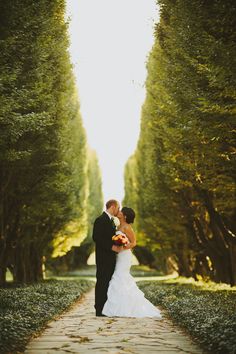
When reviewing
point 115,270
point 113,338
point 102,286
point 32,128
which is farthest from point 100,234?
point 113,338

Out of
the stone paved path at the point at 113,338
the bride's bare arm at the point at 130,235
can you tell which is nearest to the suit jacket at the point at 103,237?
the bride's bare arm at the point at 130,235

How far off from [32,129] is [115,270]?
12.0 feet

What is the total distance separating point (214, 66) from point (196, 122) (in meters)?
2.82

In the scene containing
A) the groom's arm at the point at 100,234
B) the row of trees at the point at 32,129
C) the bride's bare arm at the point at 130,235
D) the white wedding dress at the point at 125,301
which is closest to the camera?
the white wedding dress at the point at 125,301

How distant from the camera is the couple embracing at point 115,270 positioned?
1113 cm

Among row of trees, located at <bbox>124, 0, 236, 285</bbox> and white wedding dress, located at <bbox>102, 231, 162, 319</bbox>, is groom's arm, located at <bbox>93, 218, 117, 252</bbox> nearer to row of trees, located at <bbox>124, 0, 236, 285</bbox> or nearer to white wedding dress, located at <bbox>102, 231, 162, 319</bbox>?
white wedding dress, located at <bbox>102, 231, 162, 319</bbox>

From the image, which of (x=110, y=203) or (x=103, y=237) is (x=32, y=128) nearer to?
(x=110, y=203)

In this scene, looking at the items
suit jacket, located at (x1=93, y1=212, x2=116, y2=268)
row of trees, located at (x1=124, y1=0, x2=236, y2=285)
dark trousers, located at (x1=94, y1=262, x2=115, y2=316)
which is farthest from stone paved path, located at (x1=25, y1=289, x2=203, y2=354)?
row of trees, located at (x1=124, y1=0, x2=236, y2=285)

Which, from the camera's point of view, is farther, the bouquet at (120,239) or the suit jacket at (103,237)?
the suit jacket at (103,237)

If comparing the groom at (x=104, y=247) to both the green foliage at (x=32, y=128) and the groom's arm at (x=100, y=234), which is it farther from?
the green foliage at (x=32, y=128)

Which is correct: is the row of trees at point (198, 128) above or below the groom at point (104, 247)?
above

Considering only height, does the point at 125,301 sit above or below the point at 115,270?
below

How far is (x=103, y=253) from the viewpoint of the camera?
11.5 metres

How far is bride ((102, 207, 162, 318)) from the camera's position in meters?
11.1
